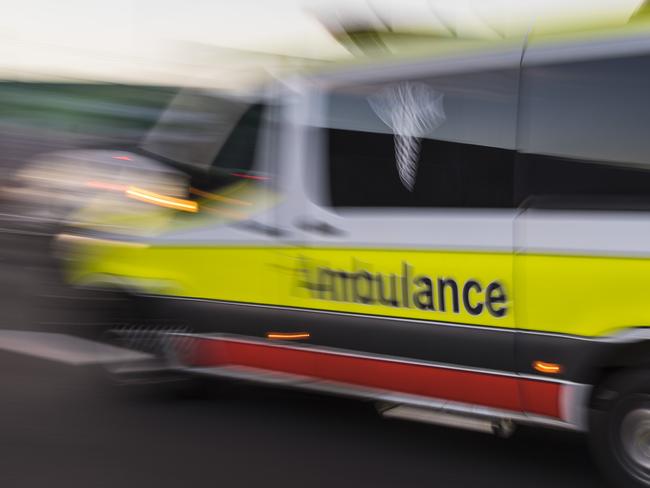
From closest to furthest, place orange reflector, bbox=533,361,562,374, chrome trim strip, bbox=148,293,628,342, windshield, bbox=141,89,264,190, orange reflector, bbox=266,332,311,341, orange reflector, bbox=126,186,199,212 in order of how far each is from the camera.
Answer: chrome trim strip, bbox=148,293,628,342 < orange reflector, bbox=533,361,562,374 < orange reflector, bbox=266,332,311,341 < windshield, bbox=141,89,264,190 < orange reflector, bbox=126,186,199,212

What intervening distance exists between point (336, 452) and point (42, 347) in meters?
2.99

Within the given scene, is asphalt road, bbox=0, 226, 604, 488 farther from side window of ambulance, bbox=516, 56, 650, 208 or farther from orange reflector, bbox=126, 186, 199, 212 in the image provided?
side window of ambulance, bbox=516, 56, 650, 208

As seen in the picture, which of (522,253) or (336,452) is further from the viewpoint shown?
(336,452)

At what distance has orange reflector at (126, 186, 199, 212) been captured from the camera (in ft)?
16.2

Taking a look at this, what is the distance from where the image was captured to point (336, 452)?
454cm

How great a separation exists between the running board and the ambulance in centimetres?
1

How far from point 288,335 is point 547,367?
137 centimetres

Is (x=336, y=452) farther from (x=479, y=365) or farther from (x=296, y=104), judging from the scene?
(x=296, y=104)

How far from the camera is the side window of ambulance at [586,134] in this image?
3.57 metres

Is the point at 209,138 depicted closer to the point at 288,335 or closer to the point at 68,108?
the point at 288,335

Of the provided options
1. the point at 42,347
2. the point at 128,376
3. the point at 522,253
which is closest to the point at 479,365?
the point at 522,253

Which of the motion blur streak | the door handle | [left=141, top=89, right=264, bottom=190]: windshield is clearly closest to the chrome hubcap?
the door handle

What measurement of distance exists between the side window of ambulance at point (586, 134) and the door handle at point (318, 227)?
968mm

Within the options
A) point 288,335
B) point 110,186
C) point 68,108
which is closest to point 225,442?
point 288,335
